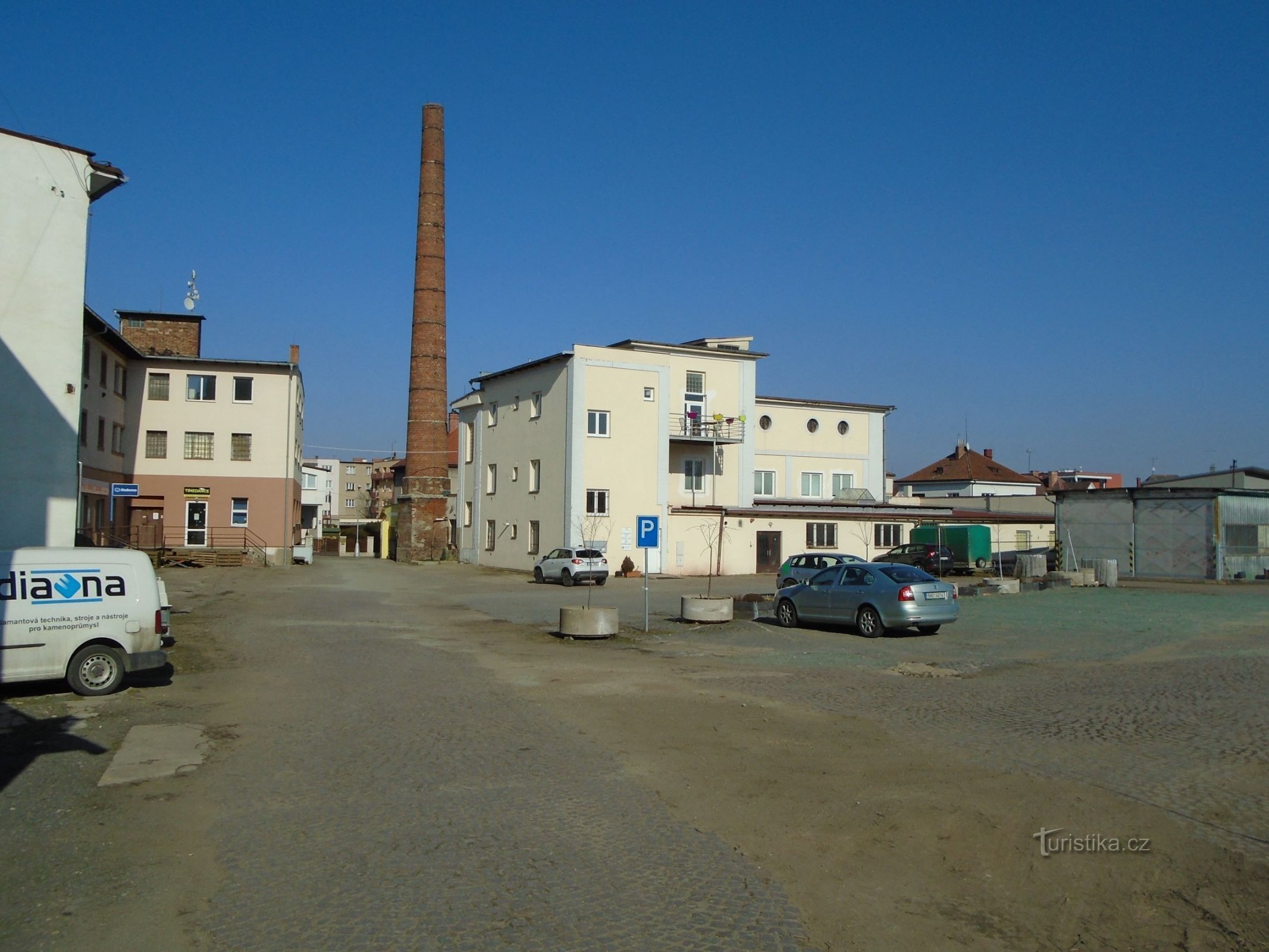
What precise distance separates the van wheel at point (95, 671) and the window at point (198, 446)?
3949 centimetres

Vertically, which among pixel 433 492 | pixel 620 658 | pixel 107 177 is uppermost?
pixel 107 177

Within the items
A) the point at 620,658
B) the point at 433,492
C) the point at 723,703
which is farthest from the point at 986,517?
the point at 723,703

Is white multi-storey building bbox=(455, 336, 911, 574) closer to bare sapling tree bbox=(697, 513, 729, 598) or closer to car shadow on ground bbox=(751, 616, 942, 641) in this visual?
bare sapling tree bbox=(697, 513, 729, 598)

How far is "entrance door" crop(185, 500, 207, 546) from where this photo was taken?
49.2 m

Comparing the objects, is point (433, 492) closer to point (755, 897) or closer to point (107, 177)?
point (107, 177)

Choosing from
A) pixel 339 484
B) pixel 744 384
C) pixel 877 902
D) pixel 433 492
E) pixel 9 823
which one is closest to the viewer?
pixel 877 902

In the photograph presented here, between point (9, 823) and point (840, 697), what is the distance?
871 cm

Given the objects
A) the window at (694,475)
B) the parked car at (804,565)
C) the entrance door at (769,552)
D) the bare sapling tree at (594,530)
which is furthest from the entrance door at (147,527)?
the parked car at (804,565)

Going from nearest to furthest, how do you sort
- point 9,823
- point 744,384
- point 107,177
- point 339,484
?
point 9,823 → point 107,177 → point 744,384 → point 339,484

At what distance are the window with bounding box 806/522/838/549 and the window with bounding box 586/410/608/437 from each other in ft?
36.6

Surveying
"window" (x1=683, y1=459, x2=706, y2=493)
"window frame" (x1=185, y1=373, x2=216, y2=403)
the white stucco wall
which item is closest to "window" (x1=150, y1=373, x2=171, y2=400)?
"window frame" (x1=185, y1=373, x2=216, y2=403)

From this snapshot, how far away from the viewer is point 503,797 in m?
7.66

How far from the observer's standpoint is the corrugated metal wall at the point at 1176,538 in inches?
1585

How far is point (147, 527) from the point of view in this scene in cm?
4812
